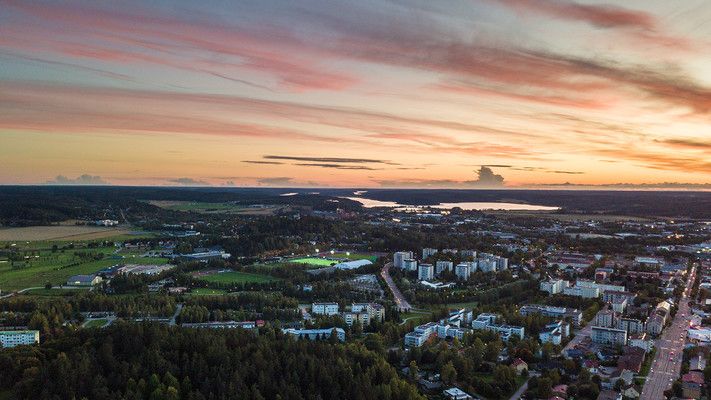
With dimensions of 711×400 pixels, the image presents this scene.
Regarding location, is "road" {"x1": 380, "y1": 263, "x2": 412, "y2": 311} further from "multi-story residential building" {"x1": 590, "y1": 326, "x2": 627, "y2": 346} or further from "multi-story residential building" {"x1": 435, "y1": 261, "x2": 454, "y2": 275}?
"multi-story residential building" {"x1": 590, "y1": 326, "x2": 627, "y2": 346}

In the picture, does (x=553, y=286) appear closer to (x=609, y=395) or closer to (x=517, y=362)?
(x=517, y=362)

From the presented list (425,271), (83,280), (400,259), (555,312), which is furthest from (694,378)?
(83,280)

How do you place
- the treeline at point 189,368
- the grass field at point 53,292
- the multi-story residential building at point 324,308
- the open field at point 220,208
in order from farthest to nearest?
the open field at point 220,208 < the grass field at point 53,292 < the multi-story residential building at point 324,308 < the treeline at point 189,368

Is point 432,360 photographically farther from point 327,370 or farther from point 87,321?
point 87,321

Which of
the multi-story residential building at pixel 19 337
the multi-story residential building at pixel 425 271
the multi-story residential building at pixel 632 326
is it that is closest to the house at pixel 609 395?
the multi-story residential building at pixel 632 326

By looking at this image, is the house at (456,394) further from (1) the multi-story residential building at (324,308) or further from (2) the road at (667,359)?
(1) the multi-story residential building at (324,308)

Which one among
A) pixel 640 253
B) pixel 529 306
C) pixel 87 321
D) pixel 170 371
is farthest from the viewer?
pixel 640 253

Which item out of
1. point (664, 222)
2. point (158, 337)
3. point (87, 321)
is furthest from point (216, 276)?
point (664, 222)
